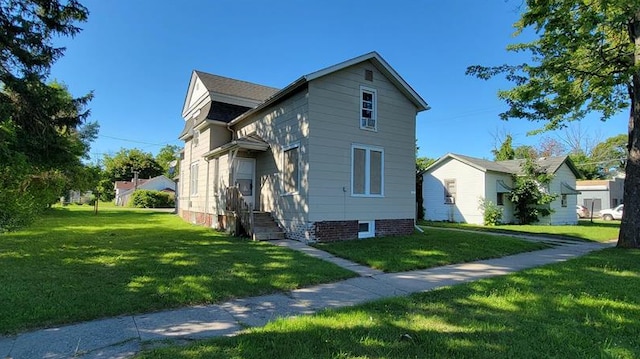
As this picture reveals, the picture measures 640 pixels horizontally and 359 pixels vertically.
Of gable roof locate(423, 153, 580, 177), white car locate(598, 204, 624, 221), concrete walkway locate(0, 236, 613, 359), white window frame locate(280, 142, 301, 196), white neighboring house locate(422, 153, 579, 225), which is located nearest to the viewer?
concrete walkway locate(0, 236, 613, 359)

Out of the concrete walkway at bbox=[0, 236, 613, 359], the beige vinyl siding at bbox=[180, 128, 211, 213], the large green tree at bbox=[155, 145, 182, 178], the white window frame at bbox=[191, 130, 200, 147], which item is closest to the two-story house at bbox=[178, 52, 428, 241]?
the beige vinyl siding at bbox=[180, 128, 211, 213]

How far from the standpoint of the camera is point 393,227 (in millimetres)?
12961

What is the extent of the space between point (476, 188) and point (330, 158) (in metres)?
14.2

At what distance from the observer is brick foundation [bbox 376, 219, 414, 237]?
12609mm

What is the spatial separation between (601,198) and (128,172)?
236ft

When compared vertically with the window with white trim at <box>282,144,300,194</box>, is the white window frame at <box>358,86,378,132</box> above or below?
above

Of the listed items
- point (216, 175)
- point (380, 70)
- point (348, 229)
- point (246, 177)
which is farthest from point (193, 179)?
point (380, 70)

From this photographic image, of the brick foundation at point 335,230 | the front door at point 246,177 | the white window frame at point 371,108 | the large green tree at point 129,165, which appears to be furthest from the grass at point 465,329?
the large green tree at point 129,165

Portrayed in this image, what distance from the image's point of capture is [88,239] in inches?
440

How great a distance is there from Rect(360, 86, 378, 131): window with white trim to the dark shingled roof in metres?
7.39

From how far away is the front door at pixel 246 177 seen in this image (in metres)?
14.3

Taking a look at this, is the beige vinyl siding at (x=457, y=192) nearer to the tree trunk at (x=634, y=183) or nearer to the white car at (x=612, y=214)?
the tree trunk at (x=634, y=183)

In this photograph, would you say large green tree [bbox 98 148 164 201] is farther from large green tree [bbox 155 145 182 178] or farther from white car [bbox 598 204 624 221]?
white car [bbox 598 204 624 221]

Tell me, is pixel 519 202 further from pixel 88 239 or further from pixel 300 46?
pixel 88 239
